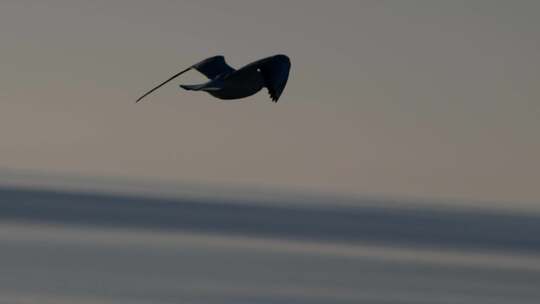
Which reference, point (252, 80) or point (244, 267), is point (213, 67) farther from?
point (244, 267)

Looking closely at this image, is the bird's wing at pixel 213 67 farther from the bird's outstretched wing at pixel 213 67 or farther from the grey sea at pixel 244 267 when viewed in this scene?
the grey sea at pixel 244 267

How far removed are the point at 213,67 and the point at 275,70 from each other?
8.82ft

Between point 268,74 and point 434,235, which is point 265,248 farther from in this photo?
point 268,74

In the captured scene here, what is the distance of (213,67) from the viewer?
3206cm

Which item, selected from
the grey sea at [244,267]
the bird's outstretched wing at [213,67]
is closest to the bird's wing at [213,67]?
the bird's outstretched wing at [213,67]

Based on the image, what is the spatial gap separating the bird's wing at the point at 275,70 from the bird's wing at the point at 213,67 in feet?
7.08

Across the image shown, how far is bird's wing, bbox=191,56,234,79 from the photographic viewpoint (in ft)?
105

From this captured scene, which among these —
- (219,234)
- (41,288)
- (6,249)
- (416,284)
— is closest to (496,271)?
(416,284)

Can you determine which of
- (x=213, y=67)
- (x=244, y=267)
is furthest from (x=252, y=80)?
(x=244, y=267)

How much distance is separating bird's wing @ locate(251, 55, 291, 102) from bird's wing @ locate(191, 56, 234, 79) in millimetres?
2159

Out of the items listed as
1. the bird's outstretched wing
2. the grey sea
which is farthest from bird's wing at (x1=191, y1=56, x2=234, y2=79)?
the grey sea

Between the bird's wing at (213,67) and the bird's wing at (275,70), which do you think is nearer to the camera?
the bird's wing at (275,70)

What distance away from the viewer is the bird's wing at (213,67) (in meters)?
31.9

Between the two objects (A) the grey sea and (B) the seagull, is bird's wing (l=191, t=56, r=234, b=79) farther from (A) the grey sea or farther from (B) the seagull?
(A) the grey sea
